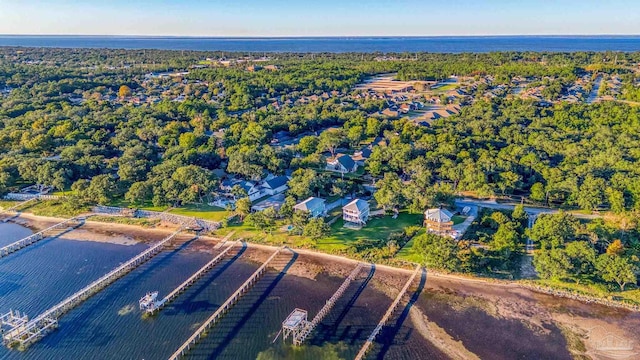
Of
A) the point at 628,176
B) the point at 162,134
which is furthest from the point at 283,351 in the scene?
the point at 162,134

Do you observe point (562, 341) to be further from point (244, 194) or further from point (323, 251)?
point (244, 194)

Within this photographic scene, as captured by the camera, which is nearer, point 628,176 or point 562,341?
point 562,341

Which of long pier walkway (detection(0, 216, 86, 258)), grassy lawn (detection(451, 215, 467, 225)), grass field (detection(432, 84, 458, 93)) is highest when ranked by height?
grass field (detection(432, 84, 458, 93))

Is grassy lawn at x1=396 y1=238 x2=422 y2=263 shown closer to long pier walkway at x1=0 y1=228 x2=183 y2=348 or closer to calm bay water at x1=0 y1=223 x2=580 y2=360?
calm bay water at x1=0 y1=223 x2=580 y2=360

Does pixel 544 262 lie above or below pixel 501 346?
above

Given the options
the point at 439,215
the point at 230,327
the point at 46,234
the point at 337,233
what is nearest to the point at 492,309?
the point at 439,215

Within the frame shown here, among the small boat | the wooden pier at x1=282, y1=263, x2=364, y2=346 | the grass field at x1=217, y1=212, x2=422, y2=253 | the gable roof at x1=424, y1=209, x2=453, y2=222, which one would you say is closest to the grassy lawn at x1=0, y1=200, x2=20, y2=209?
the grass field at x1=217, y1=212, x2=422, y2=253
